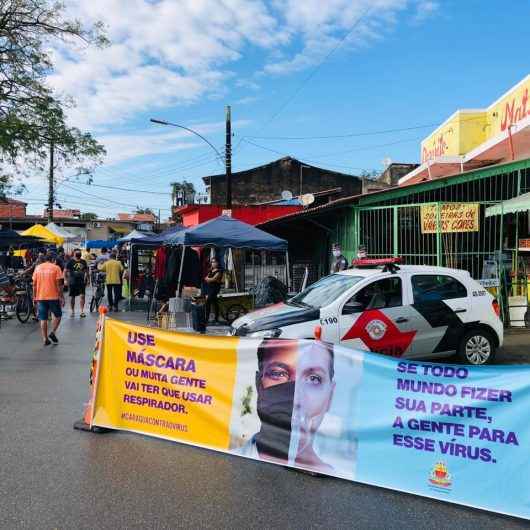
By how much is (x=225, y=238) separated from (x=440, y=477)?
8.82 metres

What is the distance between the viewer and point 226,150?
1966 centimetres

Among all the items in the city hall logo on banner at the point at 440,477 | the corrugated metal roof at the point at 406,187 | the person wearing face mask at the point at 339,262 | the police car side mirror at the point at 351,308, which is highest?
the corrugated metal roof at the point at 406,187

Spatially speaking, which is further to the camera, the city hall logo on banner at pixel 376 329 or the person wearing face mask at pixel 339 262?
the person wearing face mask at pixel 339 262

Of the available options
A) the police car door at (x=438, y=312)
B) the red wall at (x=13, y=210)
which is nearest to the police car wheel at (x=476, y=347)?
the police car door at (x=438, y=312)

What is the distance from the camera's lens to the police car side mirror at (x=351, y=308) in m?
7.35

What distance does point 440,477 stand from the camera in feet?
12.6

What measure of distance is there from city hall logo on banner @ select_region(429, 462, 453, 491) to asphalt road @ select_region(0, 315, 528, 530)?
13 cm

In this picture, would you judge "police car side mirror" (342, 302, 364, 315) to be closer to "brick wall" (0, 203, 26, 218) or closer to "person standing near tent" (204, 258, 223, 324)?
"person standing near tent" (204, 258, 223, 324)

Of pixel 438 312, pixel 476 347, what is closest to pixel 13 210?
pixel 438 312

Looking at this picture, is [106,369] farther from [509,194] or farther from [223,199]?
[223,199]

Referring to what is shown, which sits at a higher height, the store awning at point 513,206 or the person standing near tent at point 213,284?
the store awning at point 513,206

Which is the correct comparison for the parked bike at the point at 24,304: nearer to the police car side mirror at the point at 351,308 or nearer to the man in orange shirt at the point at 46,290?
the man in orange shirt at the point at 46,290

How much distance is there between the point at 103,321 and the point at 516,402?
3800mm

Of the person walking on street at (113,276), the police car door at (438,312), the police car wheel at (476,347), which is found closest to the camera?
the police car door at (438,312)
